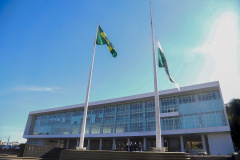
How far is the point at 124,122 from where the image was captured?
4322cm

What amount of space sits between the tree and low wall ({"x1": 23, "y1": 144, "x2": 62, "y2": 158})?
38318mm

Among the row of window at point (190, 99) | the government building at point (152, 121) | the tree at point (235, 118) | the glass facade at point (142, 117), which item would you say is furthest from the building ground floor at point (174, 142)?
the row of window at point (190, 99)

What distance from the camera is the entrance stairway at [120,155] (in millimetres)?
9484

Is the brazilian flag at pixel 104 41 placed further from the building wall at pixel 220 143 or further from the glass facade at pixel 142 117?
the building wall at pixel 220 143

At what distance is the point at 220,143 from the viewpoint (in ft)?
107

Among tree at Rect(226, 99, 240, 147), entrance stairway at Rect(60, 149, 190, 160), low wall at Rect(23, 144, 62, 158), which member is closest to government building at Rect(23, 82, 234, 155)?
tree at Rect(226, 99, 240, 147)

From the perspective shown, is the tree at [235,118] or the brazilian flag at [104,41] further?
the tree at [235,118]

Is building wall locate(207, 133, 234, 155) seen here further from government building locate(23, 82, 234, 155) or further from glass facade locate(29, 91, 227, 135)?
glass facade locate(29, 91, 227, 135)

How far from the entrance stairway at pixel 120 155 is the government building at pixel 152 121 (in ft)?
65.3

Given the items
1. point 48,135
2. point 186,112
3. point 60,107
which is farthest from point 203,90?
point 48,135

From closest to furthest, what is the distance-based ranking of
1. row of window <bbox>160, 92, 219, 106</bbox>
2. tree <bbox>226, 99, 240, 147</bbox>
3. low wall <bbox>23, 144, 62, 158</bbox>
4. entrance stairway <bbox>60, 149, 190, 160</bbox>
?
entrance stairway <bbox>60, 149, 190, 160</bbox> → low wall <bbox>23, 144, 62, 158</bbox> → row of window <bbox>160, 92, 219, 106</bbox> → tree <bbox>226, 99, 240, 147</bbox>

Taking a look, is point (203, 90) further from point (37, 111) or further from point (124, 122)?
point (37, 111)

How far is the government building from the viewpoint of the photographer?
1312 inches

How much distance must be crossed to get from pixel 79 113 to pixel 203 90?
3518 cm
